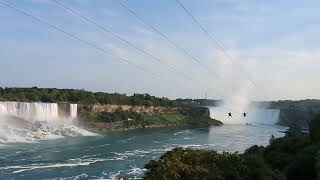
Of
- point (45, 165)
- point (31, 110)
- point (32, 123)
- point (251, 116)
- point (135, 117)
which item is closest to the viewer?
point (45, 165)

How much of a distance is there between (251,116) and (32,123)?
2507 inches

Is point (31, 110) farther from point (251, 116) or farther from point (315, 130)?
point (251, 116)

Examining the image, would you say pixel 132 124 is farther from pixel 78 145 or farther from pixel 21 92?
pixel 78 145

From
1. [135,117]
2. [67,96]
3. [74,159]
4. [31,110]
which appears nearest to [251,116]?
[135,117]

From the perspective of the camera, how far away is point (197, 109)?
97312 millimetres

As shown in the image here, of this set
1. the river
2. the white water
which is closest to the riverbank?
the white water

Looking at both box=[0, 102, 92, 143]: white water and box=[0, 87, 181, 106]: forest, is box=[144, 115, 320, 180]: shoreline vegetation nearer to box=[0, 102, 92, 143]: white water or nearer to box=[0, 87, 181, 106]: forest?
box=[0, 102, 92, 143]: white water

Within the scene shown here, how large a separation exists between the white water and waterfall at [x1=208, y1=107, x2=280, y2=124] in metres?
46.8

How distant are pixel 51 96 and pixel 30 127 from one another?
15.8 meters

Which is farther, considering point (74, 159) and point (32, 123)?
point (32, 123)

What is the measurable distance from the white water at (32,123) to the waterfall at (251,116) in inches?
1841

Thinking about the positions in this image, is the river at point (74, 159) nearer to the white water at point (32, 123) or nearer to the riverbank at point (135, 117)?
the white water at point (32, 123)

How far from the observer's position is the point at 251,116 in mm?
110938

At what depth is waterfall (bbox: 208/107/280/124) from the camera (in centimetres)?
10431
